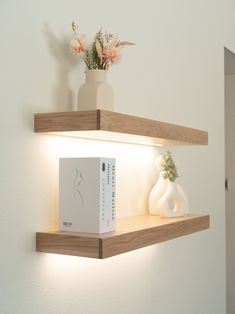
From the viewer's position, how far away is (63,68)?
5.11ft

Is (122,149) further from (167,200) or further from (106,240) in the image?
(106,240)

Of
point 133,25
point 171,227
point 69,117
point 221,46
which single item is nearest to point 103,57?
point 69,117

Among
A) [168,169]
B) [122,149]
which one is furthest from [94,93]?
[168,169]

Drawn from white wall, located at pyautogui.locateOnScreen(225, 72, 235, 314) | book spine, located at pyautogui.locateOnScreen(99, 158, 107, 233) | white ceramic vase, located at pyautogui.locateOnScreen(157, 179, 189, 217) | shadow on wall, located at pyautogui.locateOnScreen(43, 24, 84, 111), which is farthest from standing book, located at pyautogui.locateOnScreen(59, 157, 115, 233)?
white wall, located at pyautogui.locateOnScreen(225, 72, 235, 314)

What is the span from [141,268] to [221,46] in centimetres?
153

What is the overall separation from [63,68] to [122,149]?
45 cm

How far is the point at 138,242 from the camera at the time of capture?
152 centimetres

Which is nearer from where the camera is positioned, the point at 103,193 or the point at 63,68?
the point at 103,193

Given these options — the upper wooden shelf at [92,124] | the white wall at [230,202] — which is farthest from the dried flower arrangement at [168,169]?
the white wall at [230,202]

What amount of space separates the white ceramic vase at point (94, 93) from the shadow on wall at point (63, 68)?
72 mm

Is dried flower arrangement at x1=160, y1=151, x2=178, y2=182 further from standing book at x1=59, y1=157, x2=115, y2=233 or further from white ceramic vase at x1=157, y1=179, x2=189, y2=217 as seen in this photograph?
standing book at x1=59, y1=157, x2=115, y2=233

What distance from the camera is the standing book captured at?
55.6 inches

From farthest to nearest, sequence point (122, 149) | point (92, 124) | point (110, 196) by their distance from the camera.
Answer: point (122, 149) < point (110, 196) < point (92, 124)

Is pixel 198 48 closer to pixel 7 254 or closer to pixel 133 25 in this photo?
pixel 133 25
